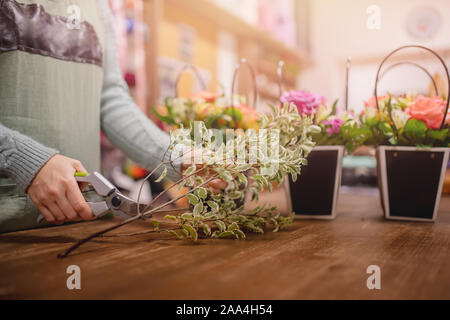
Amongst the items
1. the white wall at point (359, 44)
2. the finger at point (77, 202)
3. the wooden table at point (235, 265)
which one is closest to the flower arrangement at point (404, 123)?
the wooden table at point (235, 265)

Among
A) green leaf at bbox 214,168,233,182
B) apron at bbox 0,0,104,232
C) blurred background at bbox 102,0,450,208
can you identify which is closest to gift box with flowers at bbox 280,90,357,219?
blurred background at bbox 102,0,450,208

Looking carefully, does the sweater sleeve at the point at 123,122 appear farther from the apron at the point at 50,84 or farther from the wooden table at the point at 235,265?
the wooden table at the point at 235,265

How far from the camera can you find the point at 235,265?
0.46 m

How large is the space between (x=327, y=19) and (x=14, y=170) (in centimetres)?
407

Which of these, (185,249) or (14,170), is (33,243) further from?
(185,249)

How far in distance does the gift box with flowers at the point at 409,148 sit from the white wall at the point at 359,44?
2.99m

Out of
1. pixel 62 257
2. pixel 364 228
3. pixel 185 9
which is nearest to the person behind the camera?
pixel 62 257

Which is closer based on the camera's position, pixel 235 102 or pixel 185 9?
pixel 235 102

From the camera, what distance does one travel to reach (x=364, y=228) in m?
0.74

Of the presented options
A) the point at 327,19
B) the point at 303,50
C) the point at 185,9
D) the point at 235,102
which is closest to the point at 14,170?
the point at 235,102

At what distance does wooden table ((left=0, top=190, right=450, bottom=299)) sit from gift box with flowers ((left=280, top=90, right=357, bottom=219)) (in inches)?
6.7

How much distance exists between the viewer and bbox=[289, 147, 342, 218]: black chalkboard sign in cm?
87

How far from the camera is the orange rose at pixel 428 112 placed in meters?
0.77

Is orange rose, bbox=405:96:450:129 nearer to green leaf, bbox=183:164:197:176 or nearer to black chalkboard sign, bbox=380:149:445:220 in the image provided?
black chalkboard sign, bbox=380:149:445:220
